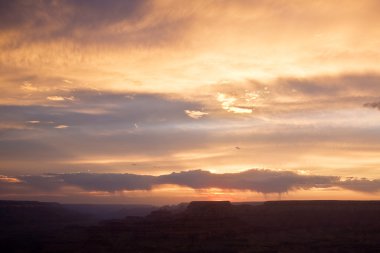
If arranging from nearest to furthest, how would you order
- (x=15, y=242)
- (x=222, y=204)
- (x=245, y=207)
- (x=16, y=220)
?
(x=15, y=242)
(x=222, y=204)
(x=245, y=207)
(x=16, y=220)

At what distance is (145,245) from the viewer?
100 meters

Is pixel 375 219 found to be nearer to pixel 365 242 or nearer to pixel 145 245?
pixel 365 242

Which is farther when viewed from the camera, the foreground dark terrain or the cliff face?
the cliff face

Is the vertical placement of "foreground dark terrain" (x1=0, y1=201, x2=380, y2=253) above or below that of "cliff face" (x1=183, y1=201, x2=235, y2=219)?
below

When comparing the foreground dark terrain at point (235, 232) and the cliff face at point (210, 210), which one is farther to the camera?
the cliff face at point (210, 210)

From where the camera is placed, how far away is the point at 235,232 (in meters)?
114

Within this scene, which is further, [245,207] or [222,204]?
[245,207]

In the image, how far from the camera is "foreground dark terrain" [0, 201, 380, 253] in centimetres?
9850

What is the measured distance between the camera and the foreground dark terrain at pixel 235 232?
323ft

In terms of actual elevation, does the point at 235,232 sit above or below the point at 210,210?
below

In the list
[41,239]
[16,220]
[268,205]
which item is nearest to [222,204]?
[268,205]

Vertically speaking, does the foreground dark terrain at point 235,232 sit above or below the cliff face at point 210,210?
below

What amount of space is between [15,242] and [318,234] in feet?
225

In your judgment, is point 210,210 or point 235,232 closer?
point 235,232
